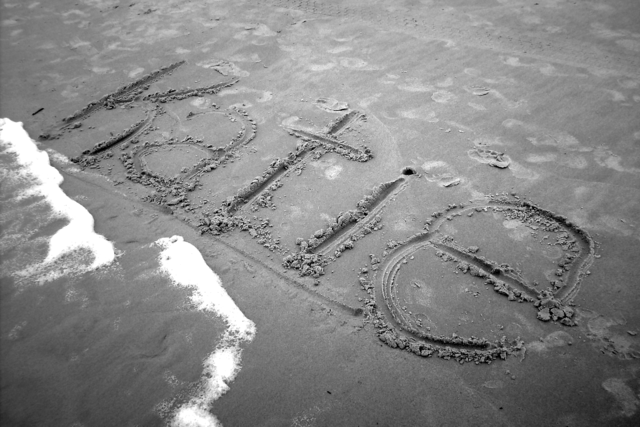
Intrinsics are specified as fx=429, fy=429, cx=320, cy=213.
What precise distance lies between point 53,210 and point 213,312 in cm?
177

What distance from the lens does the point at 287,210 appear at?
3.35m

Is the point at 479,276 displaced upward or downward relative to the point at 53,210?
downward

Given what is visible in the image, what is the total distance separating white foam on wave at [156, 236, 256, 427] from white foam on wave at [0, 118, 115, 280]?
0.47 meters

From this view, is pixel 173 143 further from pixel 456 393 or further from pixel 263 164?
pixel 456 393

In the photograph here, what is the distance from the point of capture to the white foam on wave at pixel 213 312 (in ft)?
7.30

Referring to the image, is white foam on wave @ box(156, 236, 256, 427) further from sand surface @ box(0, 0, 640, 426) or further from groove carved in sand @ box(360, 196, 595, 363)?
groove carved in sand @ box(360, 196, 595, 363)

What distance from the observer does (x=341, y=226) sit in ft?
10.4

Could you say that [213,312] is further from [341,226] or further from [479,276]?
[479,276]

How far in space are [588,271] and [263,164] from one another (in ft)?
8.46

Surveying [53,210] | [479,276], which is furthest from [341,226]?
[53,210]

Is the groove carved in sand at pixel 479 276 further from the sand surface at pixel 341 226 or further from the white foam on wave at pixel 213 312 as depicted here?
the white foam on wave at pixel 213 312

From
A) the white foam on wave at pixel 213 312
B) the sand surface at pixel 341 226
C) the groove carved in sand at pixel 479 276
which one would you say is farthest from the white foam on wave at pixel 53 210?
the groove carved in sand at pixel 479 276

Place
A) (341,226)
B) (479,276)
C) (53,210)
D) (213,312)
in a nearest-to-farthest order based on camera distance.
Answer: (213,312) < (479,276) < (341,226) < (53,210)

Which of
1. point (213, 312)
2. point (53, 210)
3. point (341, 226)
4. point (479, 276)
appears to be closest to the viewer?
point (213, 312)
